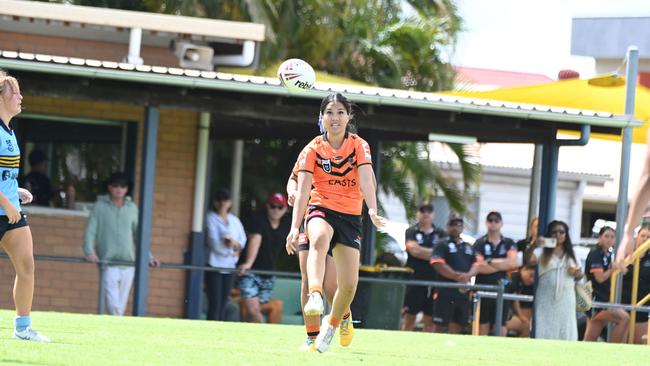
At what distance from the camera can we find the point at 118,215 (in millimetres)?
17500

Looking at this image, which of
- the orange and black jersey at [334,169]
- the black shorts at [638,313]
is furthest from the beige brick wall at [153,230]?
the orange and black jersey at [334,169]

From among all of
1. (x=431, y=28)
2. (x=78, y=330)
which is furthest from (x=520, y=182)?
(x=78, y=330)

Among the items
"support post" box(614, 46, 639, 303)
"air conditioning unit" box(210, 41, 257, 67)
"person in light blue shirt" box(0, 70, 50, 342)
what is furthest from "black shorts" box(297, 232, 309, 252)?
"air conditioning unit" box(210, 41, 257, 67)

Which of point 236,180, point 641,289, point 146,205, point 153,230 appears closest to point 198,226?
point 153,230

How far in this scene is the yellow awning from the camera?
20.8m

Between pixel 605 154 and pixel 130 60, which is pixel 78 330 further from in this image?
pixel 605 154

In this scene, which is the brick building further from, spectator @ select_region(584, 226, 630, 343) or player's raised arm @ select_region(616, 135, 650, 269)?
player's raised arm @ select_region(616, 135, 650, 269)

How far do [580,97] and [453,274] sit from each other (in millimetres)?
4165

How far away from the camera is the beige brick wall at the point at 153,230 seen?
18.9m

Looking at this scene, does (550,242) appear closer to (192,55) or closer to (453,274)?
(453,274)

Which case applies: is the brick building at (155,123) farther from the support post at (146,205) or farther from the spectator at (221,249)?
the spectator at (221,249)

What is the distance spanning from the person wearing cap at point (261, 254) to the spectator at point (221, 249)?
0.26m

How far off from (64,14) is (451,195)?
1330cm

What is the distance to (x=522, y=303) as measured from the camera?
1952 centimetres
